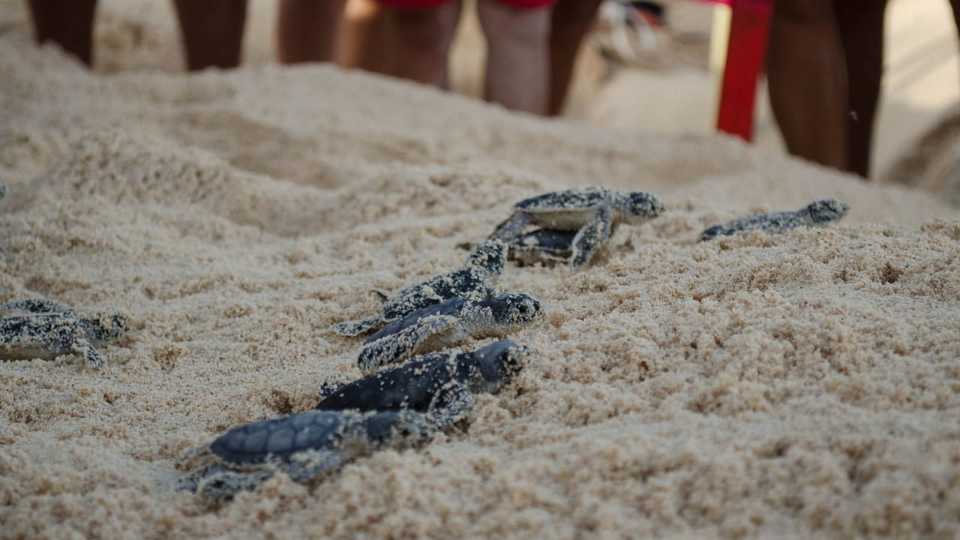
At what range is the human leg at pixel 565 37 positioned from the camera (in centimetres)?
417

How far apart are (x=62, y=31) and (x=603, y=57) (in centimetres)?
327

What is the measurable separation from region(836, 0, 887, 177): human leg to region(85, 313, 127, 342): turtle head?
2.70 meters

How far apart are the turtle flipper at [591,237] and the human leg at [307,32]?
7.34ft

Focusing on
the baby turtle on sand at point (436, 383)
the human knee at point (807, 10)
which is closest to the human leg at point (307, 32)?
the human knee at point (807, 10)

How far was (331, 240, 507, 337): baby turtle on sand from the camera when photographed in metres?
1.60

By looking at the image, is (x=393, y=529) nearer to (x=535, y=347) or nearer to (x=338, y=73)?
(x=535, y=347)

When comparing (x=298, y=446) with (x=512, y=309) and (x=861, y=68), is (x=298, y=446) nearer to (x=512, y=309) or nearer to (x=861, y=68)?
(x=512, y=309)

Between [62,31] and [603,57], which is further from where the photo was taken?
[603,57]

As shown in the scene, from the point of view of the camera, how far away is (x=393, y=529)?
3.45 ft

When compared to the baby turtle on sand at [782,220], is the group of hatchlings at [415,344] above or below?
below

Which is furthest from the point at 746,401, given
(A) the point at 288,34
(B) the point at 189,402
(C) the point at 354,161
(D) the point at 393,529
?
(A) the point at 288,34

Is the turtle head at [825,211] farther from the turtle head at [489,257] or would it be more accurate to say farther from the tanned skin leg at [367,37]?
the tanned skin leg at [367,37]

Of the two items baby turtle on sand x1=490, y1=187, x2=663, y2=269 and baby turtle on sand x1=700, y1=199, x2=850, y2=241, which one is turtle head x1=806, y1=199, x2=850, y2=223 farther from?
baby turtle on sand x1=490, y1=187, x2=663, y2=269

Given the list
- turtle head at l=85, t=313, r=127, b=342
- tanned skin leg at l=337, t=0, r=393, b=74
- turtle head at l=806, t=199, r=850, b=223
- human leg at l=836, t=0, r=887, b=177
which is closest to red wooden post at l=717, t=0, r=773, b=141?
human leg at l=836, t=0, r=887, b=177
